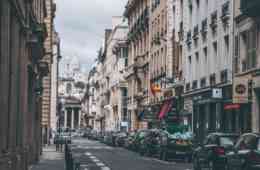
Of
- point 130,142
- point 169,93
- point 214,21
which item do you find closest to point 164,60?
point 169,93

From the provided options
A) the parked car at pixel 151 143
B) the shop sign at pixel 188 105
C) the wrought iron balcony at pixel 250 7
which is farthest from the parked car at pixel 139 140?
the wrought iron balcony at pixel 250 7

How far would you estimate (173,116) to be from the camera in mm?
60750

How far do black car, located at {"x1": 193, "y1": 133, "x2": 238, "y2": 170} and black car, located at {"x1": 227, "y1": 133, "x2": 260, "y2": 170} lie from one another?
2.92 metres

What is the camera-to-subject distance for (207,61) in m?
50.2

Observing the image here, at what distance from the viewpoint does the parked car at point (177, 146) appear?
4109 cm

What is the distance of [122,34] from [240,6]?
8464cm

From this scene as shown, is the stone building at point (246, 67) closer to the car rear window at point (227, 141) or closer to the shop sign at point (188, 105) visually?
the car rear window at point (227, 141)

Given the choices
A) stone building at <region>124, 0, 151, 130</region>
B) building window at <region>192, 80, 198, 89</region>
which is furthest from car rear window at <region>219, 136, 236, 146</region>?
stone building at <region>124, 0, 151, 130</region>

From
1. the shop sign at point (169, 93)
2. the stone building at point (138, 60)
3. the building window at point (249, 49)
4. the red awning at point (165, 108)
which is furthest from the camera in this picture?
the stone building at point (138, 60)

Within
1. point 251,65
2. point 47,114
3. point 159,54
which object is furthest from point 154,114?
point 251,65

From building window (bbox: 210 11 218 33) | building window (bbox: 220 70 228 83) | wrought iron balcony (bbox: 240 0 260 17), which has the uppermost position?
building window (bbox: 210 11 218 33)

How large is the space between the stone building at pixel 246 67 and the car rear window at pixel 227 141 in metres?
6.95

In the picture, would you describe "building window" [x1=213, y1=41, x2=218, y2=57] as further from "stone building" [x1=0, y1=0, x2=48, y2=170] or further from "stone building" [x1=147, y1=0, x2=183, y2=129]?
"stone building" [x1=0, y1=0, x2=48, y2=170]

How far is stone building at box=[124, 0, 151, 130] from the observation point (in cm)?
8062
